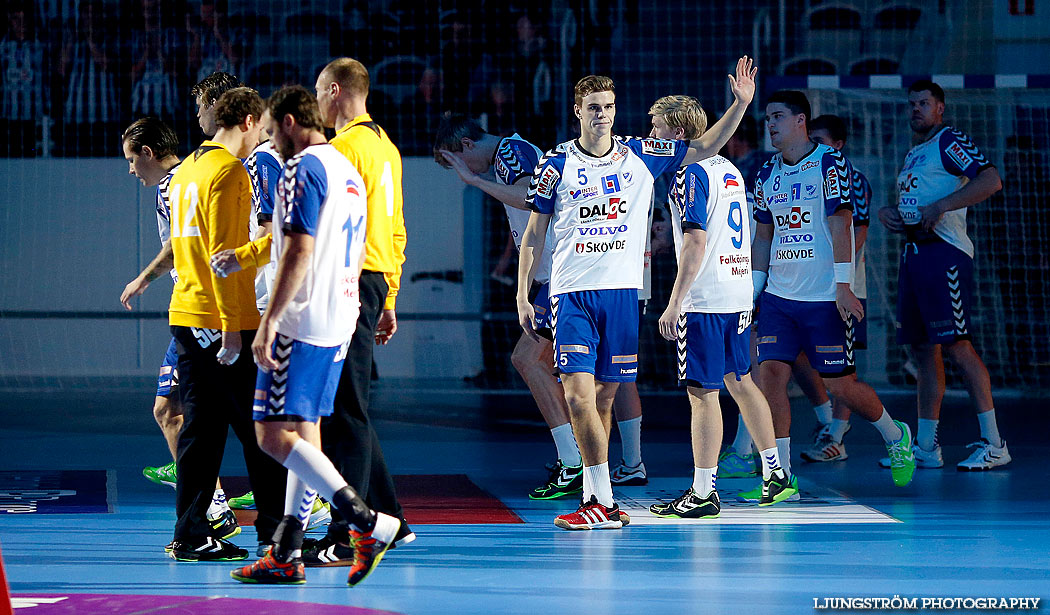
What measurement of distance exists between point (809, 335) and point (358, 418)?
2964mm

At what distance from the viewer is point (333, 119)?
4.99 meters

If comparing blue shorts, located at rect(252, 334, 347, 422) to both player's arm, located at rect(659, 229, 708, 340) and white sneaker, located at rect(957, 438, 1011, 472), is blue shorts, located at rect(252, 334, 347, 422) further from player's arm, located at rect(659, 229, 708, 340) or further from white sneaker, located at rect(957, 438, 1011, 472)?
white sneaker, located at rect(957, 438, 1011, 472)

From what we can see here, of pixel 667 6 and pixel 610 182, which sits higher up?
pixel 667 6

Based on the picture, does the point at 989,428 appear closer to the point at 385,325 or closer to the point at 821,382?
the point at 821,382

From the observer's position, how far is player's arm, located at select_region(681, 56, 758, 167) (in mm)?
5754

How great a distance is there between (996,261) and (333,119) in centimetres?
936

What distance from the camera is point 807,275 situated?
6.75m

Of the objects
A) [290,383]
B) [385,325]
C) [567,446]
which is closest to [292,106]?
[290,383]

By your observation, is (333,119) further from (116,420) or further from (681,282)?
(116,420)

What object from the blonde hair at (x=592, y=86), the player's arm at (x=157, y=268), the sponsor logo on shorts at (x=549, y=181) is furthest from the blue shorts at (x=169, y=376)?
the blonde hair at (x=592, y=86)

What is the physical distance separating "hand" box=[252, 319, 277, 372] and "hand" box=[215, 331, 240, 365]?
42 cm

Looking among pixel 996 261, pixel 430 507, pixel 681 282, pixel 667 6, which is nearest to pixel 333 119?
pixel 681 282

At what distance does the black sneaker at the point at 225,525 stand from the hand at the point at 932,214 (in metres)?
4.51

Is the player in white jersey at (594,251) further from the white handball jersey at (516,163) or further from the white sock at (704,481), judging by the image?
the white handball jersey at (516,163)
